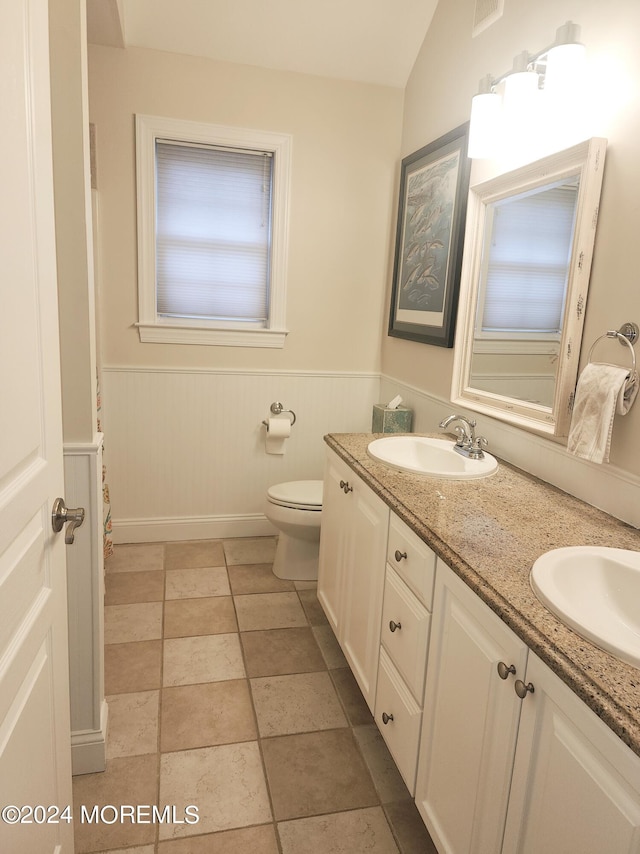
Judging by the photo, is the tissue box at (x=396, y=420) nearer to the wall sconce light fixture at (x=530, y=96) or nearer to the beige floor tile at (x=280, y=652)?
the beige floor tile at (x=280, y=652)

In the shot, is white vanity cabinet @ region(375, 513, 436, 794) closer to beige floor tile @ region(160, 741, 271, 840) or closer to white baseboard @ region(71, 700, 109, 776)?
beige floor tile @ region(160, 741, 271, 840)

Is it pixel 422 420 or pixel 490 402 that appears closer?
pixel 490 402

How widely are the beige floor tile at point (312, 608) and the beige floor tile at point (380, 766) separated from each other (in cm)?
66

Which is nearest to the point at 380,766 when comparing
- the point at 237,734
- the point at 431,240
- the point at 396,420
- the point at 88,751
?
the point at 237,734

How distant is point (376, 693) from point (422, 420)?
1352 mm

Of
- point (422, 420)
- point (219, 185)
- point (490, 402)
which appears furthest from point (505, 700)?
point (219, 185)

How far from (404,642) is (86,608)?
0.90 meters

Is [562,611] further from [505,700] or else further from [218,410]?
[218,410]

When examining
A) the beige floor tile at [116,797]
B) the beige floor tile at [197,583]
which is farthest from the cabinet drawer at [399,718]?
the beige floor tile at [197,583]

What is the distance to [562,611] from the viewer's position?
1031mm

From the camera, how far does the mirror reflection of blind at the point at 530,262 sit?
178 cm

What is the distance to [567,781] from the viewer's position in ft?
3.02

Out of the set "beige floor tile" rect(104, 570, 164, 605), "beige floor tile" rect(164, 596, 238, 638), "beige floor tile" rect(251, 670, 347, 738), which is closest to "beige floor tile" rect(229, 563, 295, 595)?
"beige floor tile" rect(164, 596, 238, 638)

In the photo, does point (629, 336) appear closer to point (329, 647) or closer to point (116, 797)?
point (329, 647)
